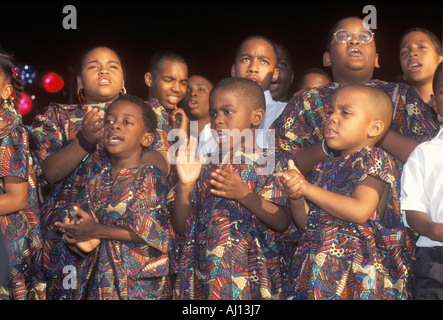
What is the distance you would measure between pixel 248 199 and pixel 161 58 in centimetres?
177

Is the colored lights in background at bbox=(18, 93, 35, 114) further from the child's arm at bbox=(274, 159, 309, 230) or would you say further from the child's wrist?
Answer: the child's arm at bbox=(274, 159, 309, 230)

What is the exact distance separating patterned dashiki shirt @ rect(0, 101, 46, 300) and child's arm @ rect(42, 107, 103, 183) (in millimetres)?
114

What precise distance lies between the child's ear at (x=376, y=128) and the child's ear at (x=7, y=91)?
1928 millimetres

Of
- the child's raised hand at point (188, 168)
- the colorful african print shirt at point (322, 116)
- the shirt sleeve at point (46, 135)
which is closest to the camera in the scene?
the child's raised hand at point (188, 168)

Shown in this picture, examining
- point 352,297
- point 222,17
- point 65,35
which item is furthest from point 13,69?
point 352,297

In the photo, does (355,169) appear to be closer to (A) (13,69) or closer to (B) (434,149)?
(B) (434,149)

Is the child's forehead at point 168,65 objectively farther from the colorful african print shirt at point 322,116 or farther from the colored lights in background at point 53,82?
the colored lights in background at point 53,82

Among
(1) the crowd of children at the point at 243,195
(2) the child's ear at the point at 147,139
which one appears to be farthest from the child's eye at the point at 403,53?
(2) the child's ear at the point at 147,139

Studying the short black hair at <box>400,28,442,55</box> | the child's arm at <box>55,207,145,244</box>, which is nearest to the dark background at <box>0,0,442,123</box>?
the short black hair at <box>400,28,442,55</box>

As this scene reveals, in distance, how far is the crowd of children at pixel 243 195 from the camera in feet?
8.05

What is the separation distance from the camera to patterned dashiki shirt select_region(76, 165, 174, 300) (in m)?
2.60

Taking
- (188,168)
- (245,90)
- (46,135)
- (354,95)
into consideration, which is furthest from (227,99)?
(46,135)

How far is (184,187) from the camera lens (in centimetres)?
269

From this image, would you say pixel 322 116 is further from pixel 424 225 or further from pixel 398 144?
pixel 424 225
